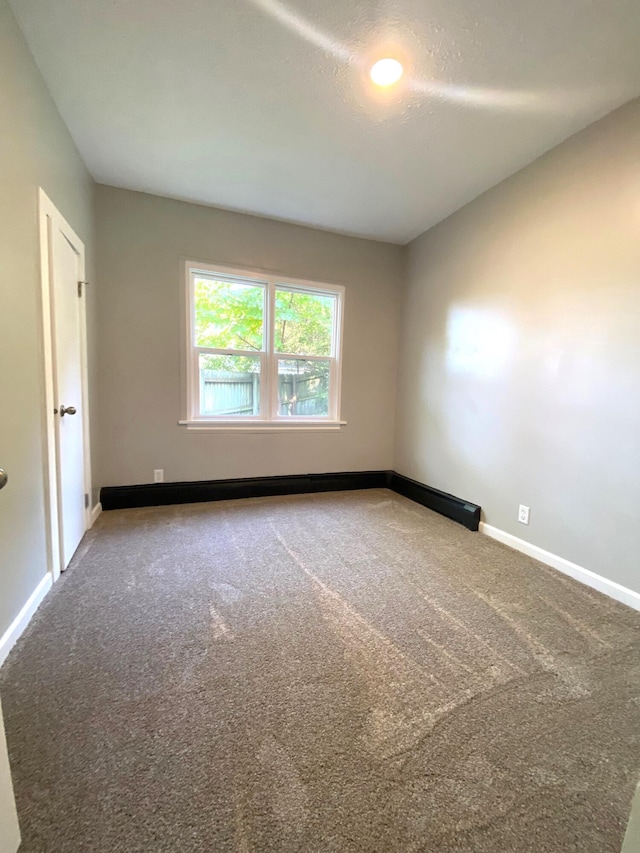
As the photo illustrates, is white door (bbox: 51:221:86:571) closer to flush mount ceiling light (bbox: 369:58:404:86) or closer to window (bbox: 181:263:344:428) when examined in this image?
window (bbox: 181:263:344:428)

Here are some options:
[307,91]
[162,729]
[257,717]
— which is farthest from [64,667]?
[307,91]

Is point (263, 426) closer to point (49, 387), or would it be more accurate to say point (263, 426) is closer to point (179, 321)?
point (179, 321)

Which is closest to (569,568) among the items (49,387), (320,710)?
(320,710)

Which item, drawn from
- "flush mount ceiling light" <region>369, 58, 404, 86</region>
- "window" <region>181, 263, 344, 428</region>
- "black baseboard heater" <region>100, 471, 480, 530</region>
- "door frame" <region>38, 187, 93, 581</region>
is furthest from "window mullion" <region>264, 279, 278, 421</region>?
"flush mount ceiling light" <region>369, 58, 404, 86</region>

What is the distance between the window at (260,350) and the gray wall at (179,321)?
4.5 inches

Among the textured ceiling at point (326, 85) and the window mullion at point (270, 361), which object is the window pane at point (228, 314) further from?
the textured ceiling at point (326, 85)

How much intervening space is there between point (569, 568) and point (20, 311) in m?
3.23

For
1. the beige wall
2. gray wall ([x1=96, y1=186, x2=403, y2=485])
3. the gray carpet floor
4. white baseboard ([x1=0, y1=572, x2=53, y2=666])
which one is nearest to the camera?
the beige wall

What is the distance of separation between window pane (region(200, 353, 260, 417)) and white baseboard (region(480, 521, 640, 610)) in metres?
2.36

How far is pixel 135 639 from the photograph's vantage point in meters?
1.53

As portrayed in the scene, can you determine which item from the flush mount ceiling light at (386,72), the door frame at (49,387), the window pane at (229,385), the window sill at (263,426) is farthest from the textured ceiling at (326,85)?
the window sill at (263,426)

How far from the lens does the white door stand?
1980 mm

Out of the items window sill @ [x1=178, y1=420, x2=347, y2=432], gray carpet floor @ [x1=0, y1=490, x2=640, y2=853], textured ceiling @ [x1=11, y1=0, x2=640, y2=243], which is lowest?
gray carpet floor @ [x1=0, y1=490, x2=640, y2=853]

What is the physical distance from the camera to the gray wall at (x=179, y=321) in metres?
2.97
